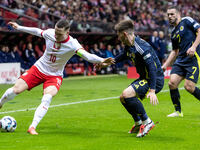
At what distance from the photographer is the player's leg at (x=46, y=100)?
7672 mm

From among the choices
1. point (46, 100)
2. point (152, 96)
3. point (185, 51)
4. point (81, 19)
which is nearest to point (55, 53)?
point (46, 100)

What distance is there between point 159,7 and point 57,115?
29.7 meters

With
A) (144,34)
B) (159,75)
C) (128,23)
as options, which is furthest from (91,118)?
(144,34)

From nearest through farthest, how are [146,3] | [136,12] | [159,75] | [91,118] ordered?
[159,75]
[91,118]
[136,12]
[146,3]

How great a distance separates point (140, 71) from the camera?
764 centimetres

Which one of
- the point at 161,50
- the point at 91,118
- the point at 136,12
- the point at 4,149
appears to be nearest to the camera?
the point at 4,149

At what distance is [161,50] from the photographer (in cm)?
2466

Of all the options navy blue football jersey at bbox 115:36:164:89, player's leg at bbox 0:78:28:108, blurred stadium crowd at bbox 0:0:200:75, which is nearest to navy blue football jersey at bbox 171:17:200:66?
navy blue football jersey at bbox 115:36:164:89

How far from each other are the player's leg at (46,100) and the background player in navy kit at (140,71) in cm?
129

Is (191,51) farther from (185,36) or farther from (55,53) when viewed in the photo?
(55,53)

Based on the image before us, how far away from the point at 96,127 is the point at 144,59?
6.41 ft

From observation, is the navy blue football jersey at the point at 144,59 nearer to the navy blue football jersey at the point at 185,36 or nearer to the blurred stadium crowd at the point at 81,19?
the navy blue football jersey at the point at 185,36

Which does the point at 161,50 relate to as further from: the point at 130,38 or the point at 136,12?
the point at 130,38

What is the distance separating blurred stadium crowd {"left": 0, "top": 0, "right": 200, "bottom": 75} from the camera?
2225cm
